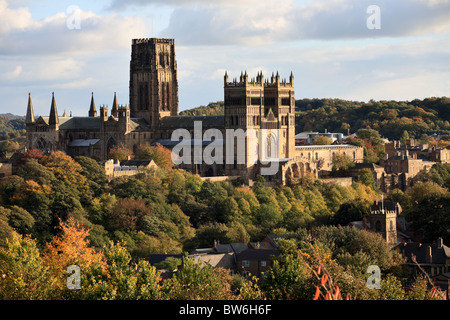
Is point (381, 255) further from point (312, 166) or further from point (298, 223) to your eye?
point (312, 166)

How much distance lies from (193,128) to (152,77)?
9964 mm

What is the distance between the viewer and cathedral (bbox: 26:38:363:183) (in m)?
97.6

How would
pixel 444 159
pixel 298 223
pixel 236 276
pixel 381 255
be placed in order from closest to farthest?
pixel 236 276 < pixel 381 255 < pixel 298 223 < pixel 444 159

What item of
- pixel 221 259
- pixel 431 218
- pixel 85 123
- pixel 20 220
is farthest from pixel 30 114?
pixel 431 218

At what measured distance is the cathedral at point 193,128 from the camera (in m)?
97.6

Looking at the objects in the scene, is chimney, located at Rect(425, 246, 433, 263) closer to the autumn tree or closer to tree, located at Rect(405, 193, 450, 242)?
tree, located at Rect(405, 193, 450, 242)

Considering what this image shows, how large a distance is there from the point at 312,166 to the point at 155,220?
89.9 ft

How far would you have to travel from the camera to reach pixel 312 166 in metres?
100

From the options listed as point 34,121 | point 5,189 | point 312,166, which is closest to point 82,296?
point 5,189

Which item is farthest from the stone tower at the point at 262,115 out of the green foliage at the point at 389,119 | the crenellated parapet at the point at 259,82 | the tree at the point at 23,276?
the green foliage at the point at 389,119

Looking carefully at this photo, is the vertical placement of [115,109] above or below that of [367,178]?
above

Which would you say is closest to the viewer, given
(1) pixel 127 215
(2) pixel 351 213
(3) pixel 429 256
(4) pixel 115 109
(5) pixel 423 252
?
(3) pixel 429 256

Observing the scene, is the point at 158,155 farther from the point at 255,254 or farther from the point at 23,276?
the point at 23,276

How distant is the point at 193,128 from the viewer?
4099 inches
